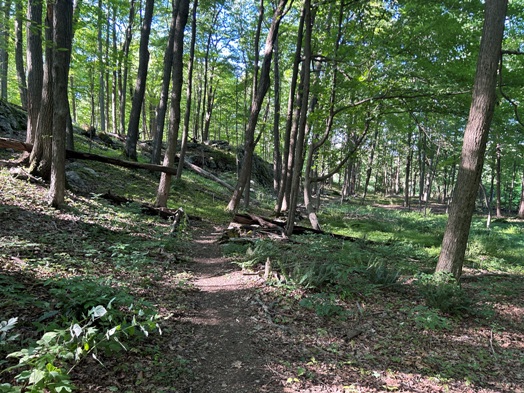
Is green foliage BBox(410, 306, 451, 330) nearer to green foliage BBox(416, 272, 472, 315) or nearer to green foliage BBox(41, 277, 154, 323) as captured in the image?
green foliage BBox(416, 272, 472, 315)

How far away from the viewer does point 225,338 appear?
387 cm

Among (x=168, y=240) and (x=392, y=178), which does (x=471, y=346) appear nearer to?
(x=168, y=240)

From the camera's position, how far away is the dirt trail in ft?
10.2

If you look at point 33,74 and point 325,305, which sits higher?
point 33,74

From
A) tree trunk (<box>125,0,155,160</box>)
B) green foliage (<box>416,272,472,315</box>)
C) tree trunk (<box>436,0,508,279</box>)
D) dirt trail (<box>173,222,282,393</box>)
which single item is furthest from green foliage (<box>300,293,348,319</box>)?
tree trunk (<box>125,0,155,160</box>)

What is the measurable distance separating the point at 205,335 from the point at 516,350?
421 centimetres

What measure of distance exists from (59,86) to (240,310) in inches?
251

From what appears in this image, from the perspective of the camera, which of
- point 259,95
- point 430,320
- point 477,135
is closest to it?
point 430,320

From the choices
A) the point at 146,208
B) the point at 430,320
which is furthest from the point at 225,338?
the point at 146,208

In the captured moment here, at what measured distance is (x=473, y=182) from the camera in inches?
218

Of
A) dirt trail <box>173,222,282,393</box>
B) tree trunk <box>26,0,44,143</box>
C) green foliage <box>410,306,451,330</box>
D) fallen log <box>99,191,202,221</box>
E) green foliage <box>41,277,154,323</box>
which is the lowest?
dirt trail <box>173,222,282,393</box>

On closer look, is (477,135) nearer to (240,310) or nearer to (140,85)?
(240,310)

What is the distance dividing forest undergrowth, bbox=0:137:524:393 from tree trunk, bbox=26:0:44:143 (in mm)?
1673

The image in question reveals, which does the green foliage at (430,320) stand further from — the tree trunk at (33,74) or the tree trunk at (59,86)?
the tree trunk at (33,74)
